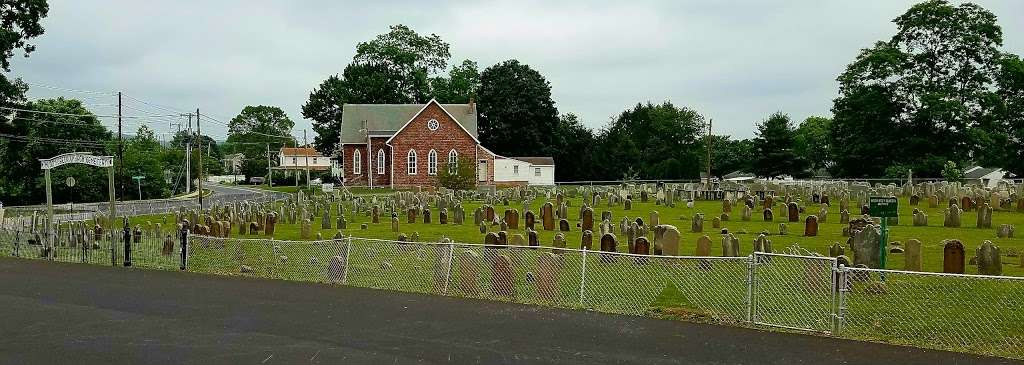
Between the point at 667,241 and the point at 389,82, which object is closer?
the point at 667,241

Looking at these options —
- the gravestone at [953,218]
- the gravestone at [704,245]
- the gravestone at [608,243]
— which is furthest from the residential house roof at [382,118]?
the gravestone at [704,245]

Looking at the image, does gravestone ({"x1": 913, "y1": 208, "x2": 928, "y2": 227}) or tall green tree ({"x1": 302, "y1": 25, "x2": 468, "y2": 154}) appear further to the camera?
tall green tree ({"x1": 302, "y1": 25, "x2": 468, "y2": 154})

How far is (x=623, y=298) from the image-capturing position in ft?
41.1

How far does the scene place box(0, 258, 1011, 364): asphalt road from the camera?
29.9 ft

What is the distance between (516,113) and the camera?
80875 millimetres

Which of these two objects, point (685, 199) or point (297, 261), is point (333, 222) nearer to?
point (297, 261)

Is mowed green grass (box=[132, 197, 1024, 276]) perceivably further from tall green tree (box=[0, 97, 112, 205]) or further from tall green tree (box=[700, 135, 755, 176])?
tall green tree (box=[700, 135, 755, 176])

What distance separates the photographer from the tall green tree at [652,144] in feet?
252

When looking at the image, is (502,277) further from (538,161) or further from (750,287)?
(538,161)

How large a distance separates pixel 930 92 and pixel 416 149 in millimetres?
37615

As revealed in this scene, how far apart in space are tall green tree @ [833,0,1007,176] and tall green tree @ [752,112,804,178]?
14.7 metres

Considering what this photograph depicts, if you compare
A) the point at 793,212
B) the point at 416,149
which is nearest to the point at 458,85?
the point at 416,149

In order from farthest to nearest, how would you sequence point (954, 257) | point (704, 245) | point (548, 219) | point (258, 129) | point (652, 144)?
point (258, 129) → point (652, 144) → point (548, 219) → point (704, 245) → point (954, 257)

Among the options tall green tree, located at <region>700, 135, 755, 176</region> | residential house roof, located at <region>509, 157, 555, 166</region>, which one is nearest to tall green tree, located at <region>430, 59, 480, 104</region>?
residential house roof, located at <region>509, 157, 555, 166</region>
